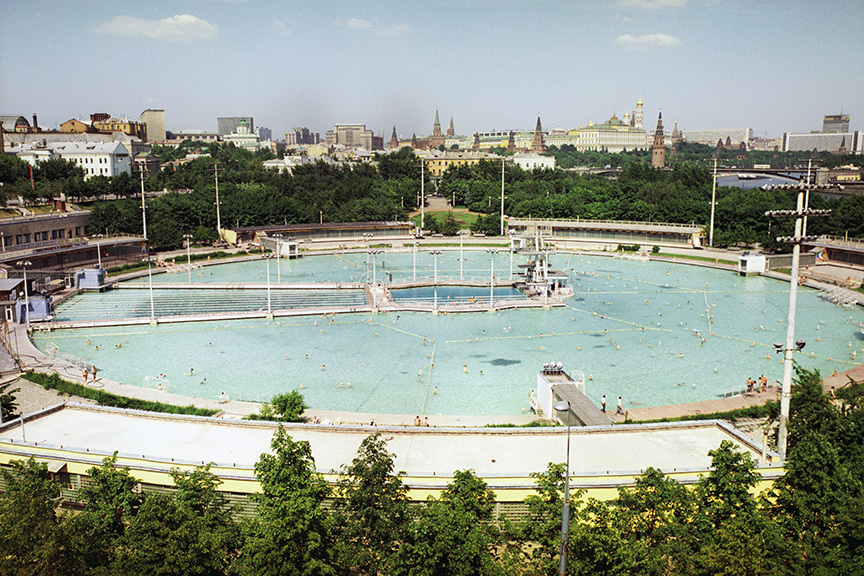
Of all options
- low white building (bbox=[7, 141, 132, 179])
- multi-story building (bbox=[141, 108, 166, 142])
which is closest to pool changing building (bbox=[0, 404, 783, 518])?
low white building (bbox=[7, 141, 132, 179])

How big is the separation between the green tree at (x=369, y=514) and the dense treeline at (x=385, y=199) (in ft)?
164

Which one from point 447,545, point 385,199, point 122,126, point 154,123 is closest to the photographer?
point 447,545

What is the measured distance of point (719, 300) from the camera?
45125mm

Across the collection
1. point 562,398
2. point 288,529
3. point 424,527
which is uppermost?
point 288,529

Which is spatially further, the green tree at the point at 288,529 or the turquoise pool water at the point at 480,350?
the turquoise pool water at the point at 480,350

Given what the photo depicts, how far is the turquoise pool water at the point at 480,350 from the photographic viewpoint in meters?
28.2

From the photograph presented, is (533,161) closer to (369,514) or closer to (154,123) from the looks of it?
(154,123)

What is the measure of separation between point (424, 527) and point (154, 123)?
196 metres

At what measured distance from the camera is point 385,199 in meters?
83.0

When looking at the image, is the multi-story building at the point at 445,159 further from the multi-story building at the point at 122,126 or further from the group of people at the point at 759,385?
the group of people at the point at 759,385

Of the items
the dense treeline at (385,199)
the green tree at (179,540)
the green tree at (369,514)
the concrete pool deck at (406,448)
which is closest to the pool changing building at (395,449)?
the concrete pool deck at (406,448)

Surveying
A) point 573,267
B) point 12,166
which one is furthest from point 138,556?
point 12,166

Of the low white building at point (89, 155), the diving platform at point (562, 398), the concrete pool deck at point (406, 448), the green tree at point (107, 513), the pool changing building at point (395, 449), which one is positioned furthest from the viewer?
the low white building at point (89, 155)

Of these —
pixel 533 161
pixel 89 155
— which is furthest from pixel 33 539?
pixel 533 161
